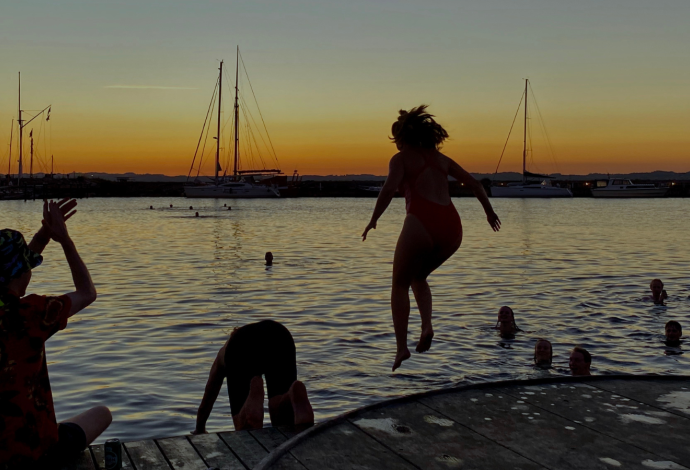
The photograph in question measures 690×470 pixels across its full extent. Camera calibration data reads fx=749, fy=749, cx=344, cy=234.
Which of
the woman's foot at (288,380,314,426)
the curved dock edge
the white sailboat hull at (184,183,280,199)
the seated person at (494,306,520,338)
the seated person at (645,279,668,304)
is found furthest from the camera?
the white sailboat hull at (184,183,280,199)

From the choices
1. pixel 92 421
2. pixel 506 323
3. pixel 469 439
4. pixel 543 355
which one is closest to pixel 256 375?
pixel 92 421

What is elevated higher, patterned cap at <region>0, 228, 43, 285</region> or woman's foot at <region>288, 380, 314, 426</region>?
patterned cap at <region>0, 228, 43, 285</region>

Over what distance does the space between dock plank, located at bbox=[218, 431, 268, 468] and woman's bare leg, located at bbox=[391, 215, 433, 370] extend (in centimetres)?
145

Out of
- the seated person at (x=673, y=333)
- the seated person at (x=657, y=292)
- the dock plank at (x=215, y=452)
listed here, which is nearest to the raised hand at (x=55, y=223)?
the dock plank at (x=215, y=452)

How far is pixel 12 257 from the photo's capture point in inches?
177

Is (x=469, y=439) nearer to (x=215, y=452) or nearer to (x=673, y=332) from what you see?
(x=215, y=452)

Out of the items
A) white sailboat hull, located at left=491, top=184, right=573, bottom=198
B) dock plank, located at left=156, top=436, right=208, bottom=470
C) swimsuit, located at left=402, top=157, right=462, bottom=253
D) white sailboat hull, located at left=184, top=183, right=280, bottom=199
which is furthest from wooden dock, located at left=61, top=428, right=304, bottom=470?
white sailboat hull, located at left=491, top=184, right=573, bottom=198

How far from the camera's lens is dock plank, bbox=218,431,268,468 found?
5.59m

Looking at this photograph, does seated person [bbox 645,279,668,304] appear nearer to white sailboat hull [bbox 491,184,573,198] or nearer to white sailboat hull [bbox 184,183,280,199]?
white sailboat hull [bbox 184,183,280,199]

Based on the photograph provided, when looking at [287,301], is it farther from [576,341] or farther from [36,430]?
[36,430]

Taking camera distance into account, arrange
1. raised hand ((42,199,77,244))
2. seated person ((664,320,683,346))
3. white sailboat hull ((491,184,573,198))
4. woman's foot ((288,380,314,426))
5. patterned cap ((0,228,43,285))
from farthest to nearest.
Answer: white sailboat hull ((491,184,573,198)) → seated person ((664,320,683,346)) → woman's foot ((288,380,314,426)) → raised hand ((42,199,77,244)) → patterned cap ((0,228,43,285))

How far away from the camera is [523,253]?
131 ft

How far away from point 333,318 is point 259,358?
12.5 metres

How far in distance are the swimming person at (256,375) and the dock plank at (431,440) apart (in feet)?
2.32
